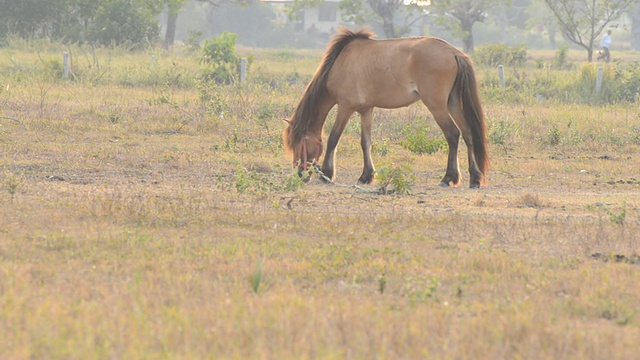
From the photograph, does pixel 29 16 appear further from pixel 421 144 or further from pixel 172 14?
pixel 421 144

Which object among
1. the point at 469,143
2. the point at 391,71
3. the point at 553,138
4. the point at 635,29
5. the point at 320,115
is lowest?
the point at 553,138

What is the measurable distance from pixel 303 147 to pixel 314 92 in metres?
0.64

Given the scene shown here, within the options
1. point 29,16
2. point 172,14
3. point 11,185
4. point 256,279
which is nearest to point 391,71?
point 11,185

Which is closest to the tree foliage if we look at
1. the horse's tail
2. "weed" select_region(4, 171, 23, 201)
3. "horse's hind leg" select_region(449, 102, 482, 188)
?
"horse's hind leg" select_region(449, 102, 482, 188)

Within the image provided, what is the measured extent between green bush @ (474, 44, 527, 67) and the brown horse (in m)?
21.4

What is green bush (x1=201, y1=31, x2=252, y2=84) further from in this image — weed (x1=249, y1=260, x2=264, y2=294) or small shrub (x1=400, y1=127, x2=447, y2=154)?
weed (x1=249, y1=260, x2=264, y2=294)

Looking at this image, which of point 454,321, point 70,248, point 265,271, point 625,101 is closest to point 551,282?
point 454,321

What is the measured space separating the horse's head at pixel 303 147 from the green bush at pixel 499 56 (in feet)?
70.9

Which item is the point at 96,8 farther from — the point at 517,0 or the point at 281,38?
the point at 517,0

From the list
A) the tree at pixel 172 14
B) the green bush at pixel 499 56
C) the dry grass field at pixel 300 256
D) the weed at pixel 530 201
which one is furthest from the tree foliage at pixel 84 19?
the weed at pixel 530 201

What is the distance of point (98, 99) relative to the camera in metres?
18.1

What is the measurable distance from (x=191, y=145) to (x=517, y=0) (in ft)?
228

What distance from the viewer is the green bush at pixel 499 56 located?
107ft

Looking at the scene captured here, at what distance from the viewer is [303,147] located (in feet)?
35.3
